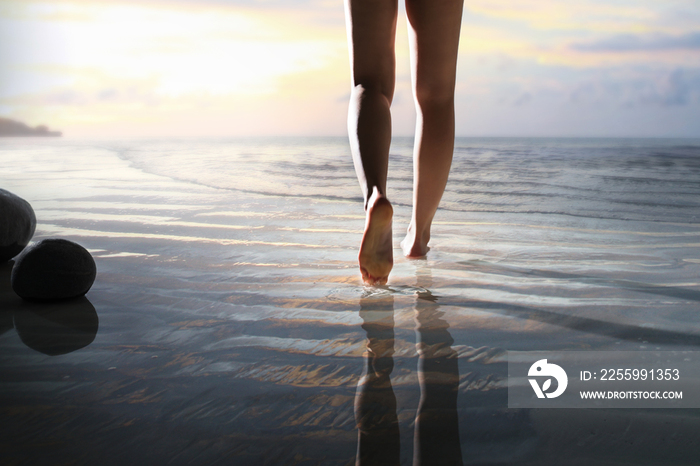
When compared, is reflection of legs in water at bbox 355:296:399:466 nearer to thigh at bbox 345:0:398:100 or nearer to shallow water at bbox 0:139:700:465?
shallow water at bbox 0:139:700:465

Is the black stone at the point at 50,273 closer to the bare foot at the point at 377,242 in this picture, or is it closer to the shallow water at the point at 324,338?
the shallow water at the point at 324,338

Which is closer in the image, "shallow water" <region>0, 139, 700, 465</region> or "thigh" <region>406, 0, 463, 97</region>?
"shallow water" <region>0, 139, 700, 465</region>

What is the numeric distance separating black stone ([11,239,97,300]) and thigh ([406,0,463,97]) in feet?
3.45

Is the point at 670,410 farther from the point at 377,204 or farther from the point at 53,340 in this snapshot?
the point at 53,340

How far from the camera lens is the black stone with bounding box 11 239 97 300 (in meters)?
1.28

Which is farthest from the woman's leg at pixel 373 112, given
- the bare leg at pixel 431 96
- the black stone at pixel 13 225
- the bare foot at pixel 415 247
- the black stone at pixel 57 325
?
the black stone at pixel 13 225

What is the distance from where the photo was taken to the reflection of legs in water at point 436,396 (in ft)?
2.11

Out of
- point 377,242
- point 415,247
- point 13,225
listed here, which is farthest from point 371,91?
point 13,225

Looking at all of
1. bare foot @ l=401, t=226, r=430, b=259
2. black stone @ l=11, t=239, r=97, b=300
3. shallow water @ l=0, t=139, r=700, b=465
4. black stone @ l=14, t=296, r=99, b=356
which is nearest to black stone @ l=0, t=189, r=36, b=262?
shallow water @ l=0, t=139, r=700, b=465

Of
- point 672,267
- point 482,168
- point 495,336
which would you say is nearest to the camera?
point 495,336

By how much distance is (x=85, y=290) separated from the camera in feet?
4.36

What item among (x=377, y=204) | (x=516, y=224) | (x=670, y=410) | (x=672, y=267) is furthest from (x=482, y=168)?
(x=670, y=410)

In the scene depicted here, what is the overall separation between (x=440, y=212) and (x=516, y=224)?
1.87 ft

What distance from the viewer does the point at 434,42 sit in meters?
1.49
